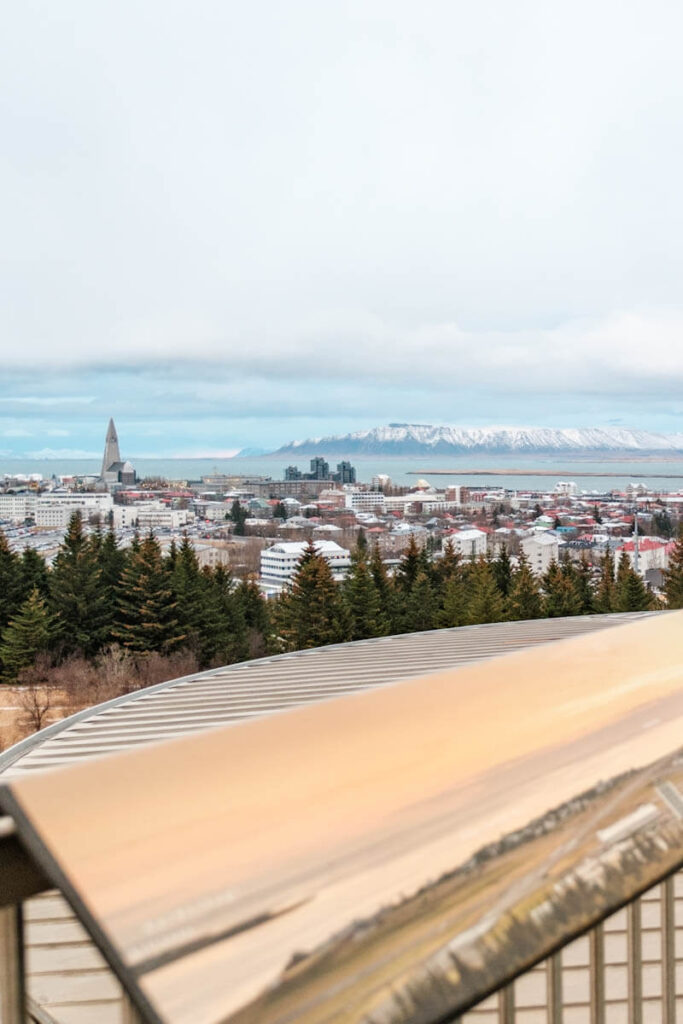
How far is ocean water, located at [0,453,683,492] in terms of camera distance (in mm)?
38562

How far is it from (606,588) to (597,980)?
19.3 meters

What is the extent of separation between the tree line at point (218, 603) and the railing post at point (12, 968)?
1550cm

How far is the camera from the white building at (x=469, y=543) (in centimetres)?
2211

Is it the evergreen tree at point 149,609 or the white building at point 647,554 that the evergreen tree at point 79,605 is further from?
the white building at point 647,554

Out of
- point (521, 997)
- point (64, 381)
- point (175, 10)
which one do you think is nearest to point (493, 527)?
point (175, 10)

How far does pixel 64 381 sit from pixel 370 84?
7649 centimetres

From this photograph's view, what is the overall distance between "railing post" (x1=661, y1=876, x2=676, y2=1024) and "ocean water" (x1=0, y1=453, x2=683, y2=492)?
3598 cm

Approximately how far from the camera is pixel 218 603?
17828 mm

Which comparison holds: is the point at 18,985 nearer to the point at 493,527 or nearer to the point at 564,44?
the point at 564,44

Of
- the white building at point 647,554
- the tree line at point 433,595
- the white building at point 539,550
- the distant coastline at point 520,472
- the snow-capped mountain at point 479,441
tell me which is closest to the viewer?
the tree line at point 433,595

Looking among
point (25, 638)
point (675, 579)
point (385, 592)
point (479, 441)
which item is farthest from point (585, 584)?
point (479, 441)

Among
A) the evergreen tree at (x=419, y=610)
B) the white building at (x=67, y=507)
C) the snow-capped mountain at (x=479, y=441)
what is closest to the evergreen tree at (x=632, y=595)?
the evergreen tree at (x=419, y=610)

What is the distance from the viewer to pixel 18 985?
16.3 inches

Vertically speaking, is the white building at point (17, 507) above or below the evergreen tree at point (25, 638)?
above
